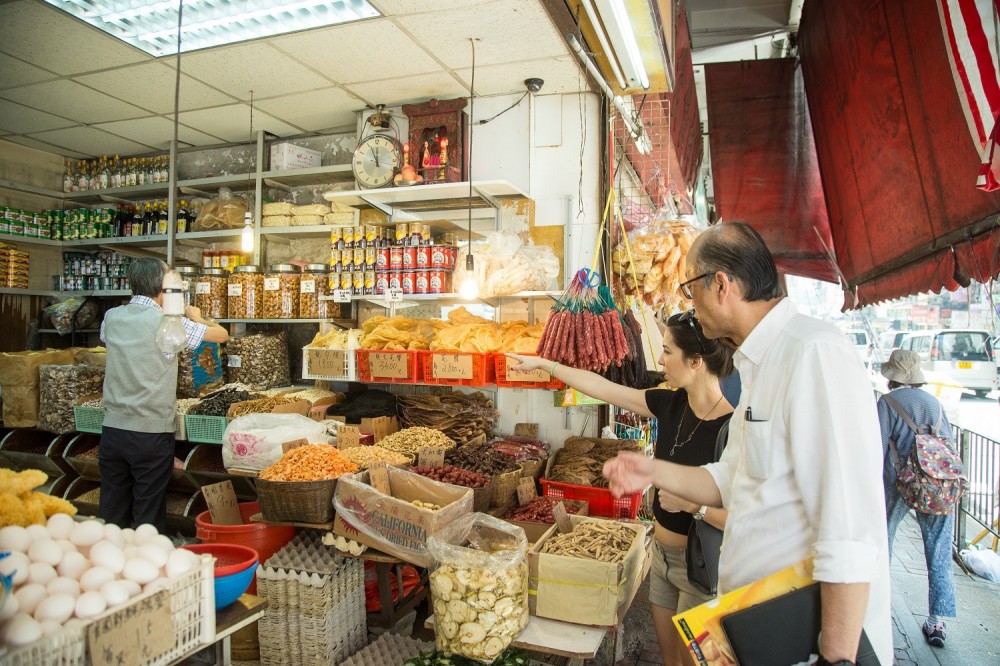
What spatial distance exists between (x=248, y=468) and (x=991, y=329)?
387 centimetres

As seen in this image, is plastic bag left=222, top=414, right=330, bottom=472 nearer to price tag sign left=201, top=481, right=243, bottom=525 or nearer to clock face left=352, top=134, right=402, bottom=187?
price tag sign left=201, top=481, right=243, bottom=525

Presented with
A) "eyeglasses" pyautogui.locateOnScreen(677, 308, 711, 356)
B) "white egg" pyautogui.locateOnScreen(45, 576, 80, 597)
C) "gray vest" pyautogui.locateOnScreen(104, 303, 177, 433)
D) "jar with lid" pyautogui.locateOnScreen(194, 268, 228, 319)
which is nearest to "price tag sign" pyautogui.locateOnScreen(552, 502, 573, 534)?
"eyeglasses" pyautogui.locateOnScreen(677, 308, 711, 356)

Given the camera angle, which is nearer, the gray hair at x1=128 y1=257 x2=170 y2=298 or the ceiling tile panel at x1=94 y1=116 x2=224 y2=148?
the gray hair at x1=128 y1=257 x2=170 y2=298

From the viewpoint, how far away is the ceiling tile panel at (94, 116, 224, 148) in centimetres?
527

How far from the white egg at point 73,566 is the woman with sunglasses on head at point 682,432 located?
6.18 ft

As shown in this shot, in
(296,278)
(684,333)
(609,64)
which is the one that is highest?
(609,64)

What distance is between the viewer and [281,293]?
504cm

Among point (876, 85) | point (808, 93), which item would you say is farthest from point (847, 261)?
point (876, 85)

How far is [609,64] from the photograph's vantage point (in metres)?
3.27

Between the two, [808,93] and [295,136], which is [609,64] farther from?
[295,136]

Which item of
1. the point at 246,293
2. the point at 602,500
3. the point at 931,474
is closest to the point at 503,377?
the point at 602,500

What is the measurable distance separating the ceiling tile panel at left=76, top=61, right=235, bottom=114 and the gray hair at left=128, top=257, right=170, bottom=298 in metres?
1.40

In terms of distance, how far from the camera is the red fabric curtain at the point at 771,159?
18.8ft

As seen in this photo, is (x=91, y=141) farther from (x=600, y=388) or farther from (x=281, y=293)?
(x=600, y=388)
